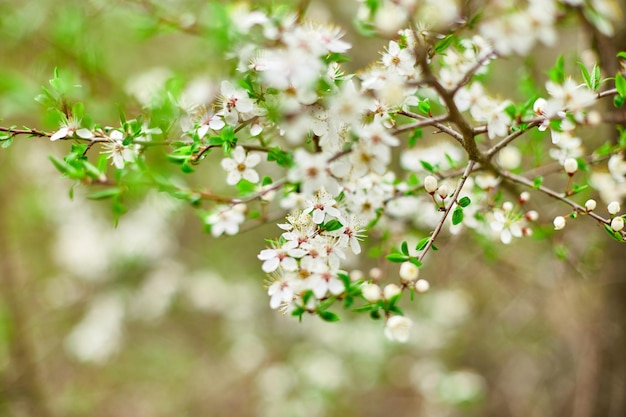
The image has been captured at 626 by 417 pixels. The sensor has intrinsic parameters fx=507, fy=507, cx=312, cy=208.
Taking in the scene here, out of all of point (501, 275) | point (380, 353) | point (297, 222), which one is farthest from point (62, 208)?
point (297, 222)

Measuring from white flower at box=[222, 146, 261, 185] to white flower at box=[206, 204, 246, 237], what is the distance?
168mm

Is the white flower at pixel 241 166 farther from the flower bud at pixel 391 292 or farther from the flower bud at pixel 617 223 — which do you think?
the flower bud at pixel 617 223

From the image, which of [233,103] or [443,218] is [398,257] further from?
[233,103]

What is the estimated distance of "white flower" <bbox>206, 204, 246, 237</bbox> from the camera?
1257 mm

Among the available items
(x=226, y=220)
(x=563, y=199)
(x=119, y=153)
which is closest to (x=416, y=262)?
(x=563, y=199)

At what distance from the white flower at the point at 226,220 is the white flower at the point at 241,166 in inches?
6.6

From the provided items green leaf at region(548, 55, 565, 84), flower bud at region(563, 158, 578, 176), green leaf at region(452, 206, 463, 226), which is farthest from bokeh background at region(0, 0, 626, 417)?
green leaf at region(452, 206, 463, 226)

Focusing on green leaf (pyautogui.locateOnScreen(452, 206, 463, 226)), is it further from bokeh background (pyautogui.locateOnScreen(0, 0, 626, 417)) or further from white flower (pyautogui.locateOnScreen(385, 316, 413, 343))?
bokeh background (pyautogui.locateOnScreen(0, 0, 626, 417))

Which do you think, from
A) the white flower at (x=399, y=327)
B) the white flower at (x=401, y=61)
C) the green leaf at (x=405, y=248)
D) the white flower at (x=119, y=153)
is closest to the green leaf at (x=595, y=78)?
the white flower at (x=401, y=61)

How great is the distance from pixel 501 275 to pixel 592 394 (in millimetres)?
659

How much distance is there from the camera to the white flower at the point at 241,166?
108 cm

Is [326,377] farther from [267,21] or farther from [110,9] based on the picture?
[267,21]

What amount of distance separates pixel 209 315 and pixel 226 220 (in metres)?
3.61

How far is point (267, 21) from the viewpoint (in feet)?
3.44
